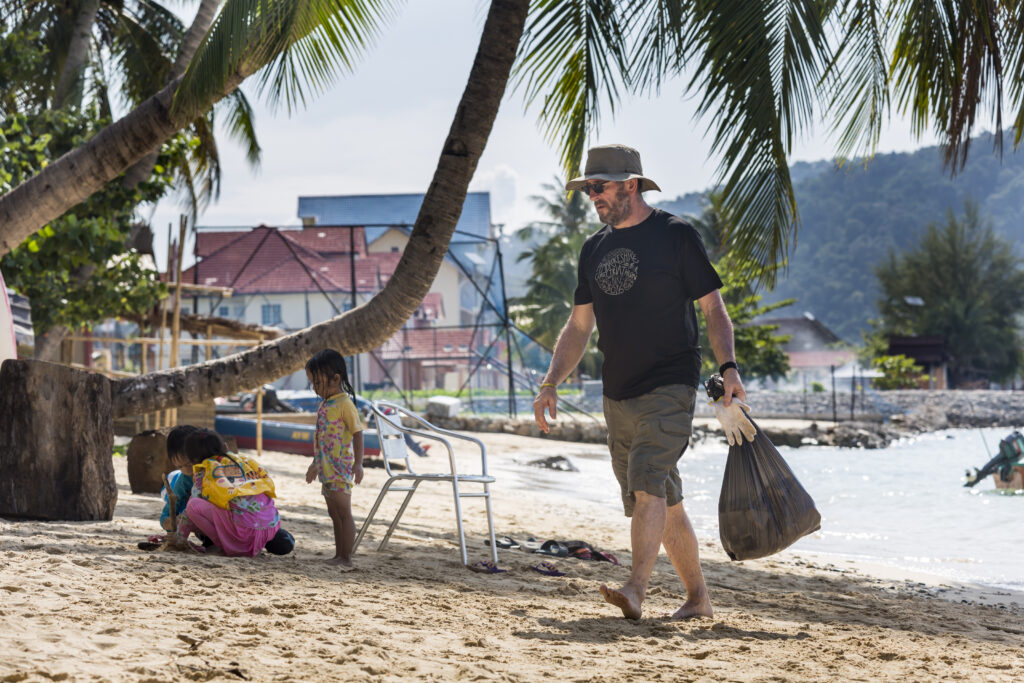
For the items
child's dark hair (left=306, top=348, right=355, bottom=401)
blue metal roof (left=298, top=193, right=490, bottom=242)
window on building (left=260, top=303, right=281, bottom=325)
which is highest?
blue metal roof (left=298, top=193, right=490, bottom=242)

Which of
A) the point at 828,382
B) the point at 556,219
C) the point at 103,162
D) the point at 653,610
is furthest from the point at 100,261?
the point at 828,382

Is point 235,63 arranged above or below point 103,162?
above

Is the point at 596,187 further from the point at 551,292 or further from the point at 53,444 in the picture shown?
the point at 551,292

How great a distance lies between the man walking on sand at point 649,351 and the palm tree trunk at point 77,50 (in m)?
12.2

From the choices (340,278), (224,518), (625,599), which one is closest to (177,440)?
(224,518)

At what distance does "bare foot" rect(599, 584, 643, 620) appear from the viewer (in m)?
3.77

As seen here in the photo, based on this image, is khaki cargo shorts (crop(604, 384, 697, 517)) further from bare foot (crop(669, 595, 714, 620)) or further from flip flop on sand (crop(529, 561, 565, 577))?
flip flop on sand (crop(529, 561, 565, 577))

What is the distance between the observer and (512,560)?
223 inches

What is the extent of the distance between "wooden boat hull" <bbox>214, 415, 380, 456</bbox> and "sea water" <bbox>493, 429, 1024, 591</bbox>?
10.4 ft

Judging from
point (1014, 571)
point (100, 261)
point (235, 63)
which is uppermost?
point (235, 63)

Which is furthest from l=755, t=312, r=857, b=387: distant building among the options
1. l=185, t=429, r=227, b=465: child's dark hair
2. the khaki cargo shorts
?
the khaki cargo shorts

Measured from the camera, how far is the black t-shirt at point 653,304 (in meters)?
3.88

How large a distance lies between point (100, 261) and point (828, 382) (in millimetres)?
52354

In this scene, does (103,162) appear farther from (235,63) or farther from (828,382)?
(828,382)
